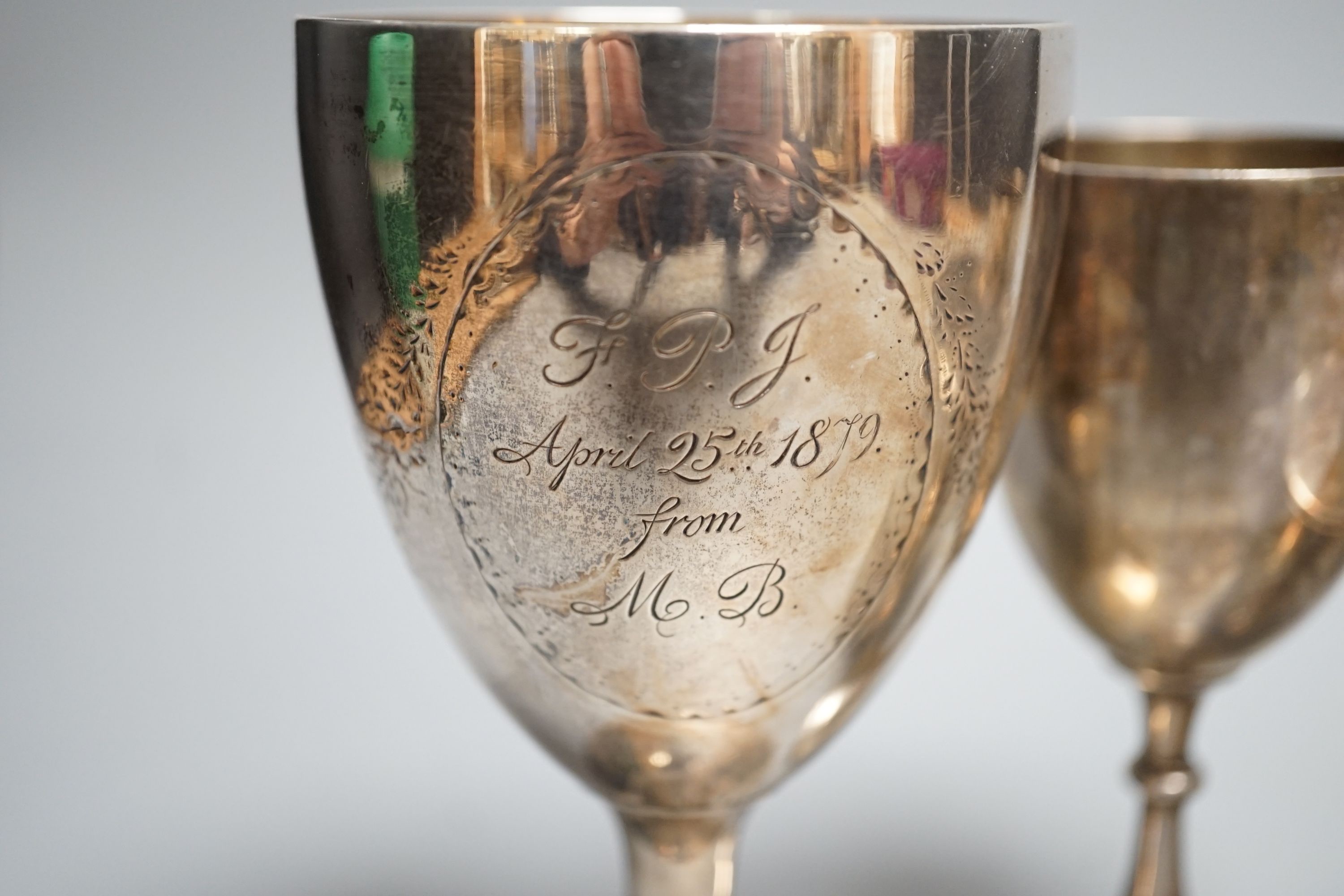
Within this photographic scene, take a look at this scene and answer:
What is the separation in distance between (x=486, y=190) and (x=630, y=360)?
0.19ft

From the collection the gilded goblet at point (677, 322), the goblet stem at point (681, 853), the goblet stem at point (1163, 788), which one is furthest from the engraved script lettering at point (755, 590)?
the goblet stem at point (1163, 788)

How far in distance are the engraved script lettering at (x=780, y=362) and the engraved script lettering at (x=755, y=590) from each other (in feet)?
0.17

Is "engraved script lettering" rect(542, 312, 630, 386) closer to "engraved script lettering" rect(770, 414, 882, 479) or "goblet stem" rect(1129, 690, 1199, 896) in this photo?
"engraved script lettering" rect(770, 414, 882, 479)

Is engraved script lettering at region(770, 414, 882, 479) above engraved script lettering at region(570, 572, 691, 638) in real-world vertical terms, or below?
above

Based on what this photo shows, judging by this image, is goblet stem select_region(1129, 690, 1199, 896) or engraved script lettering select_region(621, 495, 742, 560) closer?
engraved script lettering select_region(621, 495, 742, 560)

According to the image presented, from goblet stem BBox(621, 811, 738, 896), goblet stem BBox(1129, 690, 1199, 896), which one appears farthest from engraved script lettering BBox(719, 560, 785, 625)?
goblet stem BBox(1129, 690, 1199, 896)

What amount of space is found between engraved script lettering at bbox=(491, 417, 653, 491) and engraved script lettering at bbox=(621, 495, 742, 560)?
0.02m

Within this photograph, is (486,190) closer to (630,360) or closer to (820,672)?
(630,360)

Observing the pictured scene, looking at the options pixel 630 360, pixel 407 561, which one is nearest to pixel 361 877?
pixel 407 561

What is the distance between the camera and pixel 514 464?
443mm

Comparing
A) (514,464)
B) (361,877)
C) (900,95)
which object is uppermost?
(900,95)

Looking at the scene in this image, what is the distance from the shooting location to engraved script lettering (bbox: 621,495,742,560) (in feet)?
1.44

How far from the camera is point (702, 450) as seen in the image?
1.42 feet

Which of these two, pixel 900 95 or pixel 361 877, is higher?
pixel 900 95
